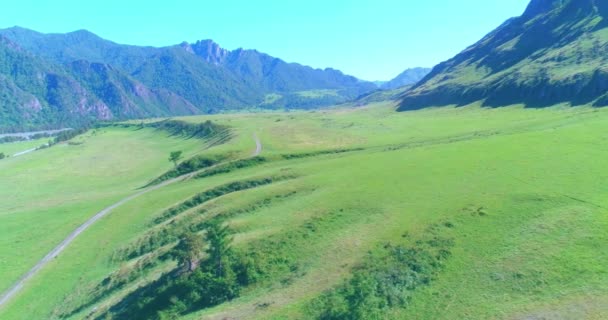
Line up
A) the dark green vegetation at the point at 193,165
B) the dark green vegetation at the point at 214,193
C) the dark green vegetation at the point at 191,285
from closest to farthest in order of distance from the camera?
the dark green vegetation at the point at 191,285 < the dark green vegetation at the point at 214,193 < the dark green vegetation at the point at 193,165

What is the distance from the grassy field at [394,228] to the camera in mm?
35188

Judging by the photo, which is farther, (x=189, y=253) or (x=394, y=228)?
(x=189, y=253)

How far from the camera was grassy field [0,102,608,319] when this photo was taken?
115 ft

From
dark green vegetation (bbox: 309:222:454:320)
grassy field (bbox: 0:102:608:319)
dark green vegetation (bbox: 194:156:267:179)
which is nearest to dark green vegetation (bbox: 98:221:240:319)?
grassy field (bbox: 0:102:608:319)

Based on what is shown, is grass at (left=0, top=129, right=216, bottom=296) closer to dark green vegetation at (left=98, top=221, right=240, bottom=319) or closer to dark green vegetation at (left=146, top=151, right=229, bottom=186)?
dark green vegetation at (left=146, top=151, right=229, bottom=186)

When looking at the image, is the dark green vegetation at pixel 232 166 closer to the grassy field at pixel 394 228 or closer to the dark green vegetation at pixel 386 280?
the grassy field at pixel 394 228

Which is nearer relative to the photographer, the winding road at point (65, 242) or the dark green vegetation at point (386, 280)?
the dark green vegetation at point (386, 280)

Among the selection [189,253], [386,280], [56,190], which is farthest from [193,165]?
[386,280]

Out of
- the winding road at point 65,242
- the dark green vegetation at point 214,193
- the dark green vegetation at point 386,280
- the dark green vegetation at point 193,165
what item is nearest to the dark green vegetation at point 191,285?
the dark green vegetation at point 386,280

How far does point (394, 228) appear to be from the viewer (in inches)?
1860

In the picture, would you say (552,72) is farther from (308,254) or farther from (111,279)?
(111,279)

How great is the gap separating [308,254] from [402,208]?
569 inches

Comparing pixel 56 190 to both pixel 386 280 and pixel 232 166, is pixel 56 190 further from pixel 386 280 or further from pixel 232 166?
pixel 386 280

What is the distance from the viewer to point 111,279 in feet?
189
